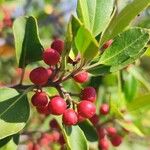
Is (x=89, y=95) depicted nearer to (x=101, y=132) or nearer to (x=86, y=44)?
(x=86, y=44)

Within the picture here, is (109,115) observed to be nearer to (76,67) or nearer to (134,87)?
(134,87)

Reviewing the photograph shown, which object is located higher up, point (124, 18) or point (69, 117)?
point (124, 18)

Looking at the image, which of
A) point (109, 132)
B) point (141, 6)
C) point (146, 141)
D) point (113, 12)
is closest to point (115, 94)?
point (109, 132)

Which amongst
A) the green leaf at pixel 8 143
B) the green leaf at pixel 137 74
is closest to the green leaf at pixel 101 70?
the green leaf at pixel 8 143

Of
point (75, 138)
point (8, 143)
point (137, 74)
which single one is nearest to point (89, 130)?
point (75, 138)

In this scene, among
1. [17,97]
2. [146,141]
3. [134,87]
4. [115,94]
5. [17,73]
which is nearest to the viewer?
[17,97]

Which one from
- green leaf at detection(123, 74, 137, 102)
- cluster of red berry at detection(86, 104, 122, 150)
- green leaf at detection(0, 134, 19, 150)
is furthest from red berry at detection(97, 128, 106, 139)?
green leaf at detection(0, 134, 19, 150)

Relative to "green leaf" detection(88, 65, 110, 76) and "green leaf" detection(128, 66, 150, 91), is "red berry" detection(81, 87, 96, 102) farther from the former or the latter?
"green leaf" detection(128, 66, 150, 91)
